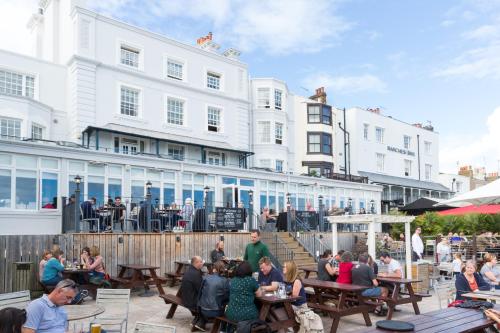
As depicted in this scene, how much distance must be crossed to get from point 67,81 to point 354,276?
737 inches

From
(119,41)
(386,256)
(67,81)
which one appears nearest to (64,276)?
(386,256)

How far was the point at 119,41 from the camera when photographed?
23.7m

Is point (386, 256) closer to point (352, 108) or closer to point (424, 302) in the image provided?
point (424, 302)

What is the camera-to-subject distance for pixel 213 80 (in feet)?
92.2

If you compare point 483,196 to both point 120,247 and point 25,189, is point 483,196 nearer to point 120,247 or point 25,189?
point 120,247

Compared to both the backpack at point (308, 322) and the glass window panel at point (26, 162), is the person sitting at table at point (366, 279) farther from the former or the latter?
the glass window panel at point (26, 162)

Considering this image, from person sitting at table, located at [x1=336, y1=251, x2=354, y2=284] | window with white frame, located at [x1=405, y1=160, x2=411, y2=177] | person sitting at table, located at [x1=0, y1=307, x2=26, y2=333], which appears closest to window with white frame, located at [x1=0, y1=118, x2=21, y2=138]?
person sitting at table, located at [x1=336, y1=251, x2=354, y2=284]

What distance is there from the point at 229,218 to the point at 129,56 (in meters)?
12.1

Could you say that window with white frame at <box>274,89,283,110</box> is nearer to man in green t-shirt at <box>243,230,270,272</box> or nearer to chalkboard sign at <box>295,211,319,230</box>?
chalkboard sign at <box>295,211,319,230</box>

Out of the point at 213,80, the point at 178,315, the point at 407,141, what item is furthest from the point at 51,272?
the point at 407,141

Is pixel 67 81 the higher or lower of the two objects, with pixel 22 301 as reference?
higher

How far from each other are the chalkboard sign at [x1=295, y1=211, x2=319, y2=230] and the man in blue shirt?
14.8 meters

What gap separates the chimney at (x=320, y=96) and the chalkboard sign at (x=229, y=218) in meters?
20.9

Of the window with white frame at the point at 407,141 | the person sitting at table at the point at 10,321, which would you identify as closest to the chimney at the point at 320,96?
the window with white frame at the point at 407,141
